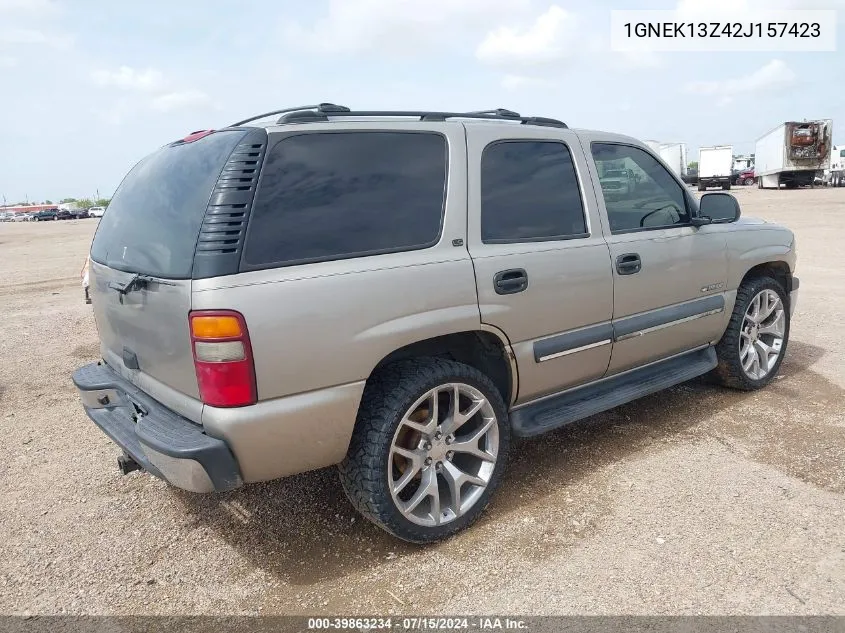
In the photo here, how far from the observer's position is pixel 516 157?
327 centimetres

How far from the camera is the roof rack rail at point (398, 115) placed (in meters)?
2.70

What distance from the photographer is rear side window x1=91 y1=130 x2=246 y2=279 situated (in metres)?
2.48

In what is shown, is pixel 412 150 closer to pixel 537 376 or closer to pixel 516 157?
pixel 516 157

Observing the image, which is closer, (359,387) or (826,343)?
(359,387)

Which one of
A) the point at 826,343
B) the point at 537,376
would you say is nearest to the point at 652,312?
the point at 537,376

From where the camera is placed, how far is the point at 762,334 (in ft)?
15.5

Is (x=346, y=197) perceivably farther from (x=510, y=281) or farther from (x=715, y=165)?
(x=715, y=165)

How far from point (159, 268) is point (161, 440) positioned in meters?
0.67

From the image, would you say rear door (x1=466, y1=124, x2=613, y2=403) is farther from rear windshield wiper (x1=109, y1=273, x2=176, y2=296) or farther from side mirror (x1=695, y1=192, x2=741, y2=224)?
rear windshield wiper (x1=109, y1=273, x2=176, y2=296)

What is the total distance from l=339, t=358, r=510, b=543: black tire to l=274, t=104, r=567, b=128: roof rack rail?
1122mm

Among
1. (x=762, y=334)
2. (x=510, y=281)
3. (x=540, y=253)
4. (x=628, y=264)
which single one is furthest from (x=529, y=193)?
(x=762, y=334)

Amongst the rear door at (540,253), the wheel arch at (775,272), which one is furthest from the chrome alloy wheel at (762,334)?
the rear door at (540,253)

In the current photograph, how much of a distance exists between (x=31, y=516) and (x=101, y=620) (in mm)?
1081

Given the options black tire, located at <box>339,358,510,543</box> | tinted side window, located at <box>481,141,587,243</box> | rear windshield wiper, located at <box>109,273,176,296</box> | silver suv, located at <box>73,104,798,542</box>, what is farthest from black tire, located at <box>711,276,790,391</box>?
rear windshield wiper, located at <box>109,273,176,296</box>
